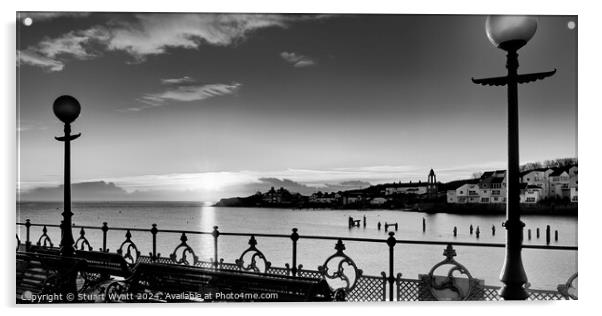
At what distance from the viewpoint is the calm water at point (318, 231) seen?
450 centimetres

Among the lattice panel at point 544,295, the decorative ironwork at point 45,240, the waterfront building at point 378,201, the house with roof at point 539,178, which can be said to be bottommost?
the lattice panel at point 544,295

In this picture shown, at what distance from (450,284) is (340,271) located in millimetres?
1021

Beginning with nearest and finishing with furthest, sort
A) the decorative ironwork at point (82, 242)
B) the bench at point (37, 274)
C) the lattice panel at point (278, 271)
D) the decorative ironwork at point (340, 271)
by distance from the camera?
the bench at point (37, 274) < the decorative ironwork at point (340, 271) < the lattice panel at point (278, 271) < the decorative ironwork at point (82, 242)

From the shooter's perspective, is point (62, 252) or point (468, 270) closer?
point (468, 270)

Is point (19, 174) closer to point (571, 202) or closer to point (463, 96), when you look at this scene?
point (463, 96)

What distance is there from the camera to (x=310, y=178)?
4.97 metres

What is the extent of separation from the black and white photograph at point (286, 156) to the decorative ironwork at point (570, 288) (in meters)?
0.01

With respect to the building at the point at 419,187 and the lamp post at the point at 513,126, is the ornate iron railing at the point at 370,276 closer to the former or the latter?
the lamp post at the point at 513,126

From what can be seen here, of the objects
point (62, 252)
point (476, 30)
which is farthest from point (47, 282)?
point (476, 30)

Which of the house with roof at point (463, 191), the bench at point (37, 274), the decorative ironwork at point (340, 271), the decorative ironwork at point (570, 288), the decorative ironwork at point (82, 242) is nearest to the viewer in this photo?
the bench at point (37, 274)

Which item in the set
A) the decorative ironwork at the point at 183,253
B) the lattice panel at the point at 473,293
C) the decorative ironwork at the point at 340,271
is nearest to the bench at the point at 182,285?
the decorative ironwork at the point at 183,253

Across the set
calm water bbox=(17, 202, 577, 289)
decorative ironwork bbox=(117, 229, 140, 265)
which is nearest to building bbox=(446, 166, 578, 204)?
calm water bbox=(17, 202, 577, 289)

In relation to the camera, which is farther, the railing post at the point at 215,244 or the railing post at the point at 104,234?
the railing post at the point at 104,234

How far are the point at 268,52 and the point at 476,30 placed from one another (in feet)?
6.50
